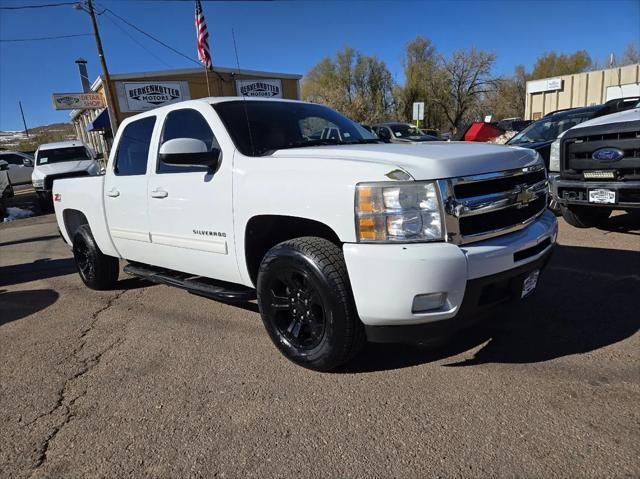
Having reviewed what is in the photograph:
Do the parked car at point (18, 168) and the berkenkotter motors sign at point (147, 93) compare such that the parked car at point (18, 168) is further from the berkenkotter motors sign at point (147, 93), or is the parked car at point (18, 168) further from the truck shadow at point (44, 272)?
the truck shadow at point (44, 272)

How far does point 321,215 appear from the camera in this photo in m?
2.65

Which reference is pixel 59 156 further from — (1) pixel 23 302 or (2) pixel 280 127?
(2) pixel 280 127

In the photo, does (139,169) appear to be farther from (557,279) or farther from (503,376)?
(557,279)

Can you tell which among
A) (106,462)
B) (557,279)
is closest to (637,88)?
(557,279)

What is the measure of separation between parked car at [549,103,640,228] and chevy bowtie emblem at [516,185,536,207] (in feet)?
9.49

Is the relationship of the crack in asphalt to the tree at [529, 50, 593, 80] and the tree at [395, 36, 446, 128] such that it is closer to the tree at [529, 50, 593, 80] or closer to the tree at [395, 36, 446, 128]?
the tree at [395, 36, 446, 128]

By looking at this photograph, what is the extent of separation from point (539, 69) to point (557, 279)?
215ft

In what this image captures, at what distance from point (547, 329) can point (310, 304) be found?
1.84 metres

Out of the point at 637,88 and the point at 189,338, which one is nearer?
the point at 189,338

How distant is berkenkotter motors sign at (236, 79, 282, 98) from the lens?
2502 centimetres

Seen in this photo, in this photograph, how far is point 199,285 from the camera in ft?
11.9

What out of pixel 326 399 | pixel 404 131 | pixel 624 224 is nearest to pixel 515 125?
pixel 404 131

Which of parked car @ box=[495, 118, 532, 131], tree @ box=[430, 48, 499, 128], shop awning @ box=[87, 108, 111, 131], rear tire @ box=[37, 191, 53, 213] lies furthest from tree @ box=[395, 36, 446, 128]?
rear tire @ box=[37, 191, 53, 213]

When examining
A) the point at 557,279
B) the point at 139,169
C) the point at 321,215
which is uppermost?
the point at 139,169
